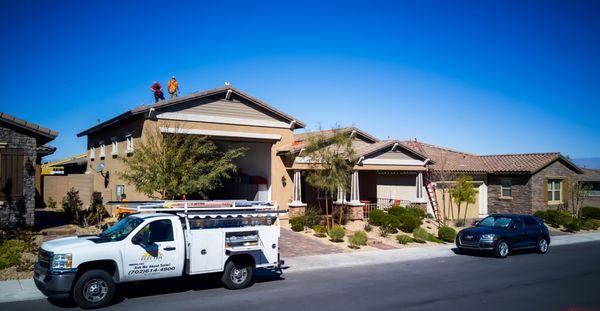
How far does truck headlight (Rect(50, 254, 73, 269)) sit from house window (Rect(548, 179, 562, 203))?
31.3 m

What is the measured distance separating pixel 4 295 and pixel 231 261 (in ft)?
16.6

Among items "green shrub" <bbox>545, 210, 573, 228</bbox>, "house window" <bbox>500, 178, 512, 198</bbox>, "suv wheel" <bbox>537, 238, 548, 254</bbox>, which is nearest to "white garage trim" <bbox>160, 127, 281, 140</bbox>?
"suv wheel" <bbox>537, 238, 548, 254</bbox>

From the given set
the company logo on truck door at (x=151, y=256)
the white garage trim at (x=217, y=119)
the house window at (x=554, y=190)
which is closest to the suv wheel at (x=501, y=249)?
the white garage trim at (x=217, y=119)

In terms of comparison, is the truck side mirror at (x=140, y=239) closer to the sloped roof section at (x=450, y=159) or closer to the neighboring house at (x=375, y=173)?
the neighboring house at (x=375, y=173)

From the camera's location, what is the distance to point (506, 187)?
3108 cm

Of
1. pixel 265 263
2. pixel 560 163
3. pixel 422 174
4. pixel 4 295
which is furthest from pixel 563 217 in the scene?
pixel 4 295

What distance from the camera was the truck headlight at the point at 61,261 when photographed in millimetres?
9055

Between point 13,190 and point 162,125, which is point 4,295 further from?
point 162,125

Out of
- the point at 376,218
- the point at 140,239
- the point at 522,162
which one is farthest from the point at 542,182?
the point at 140,239

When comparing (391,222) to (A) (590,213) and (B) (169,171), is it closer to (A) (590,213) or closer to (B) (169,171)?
(B) (169,171)

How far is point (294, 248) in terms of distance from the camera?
1758 cm

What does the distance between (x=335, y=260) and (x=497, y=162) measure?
21.6 meters

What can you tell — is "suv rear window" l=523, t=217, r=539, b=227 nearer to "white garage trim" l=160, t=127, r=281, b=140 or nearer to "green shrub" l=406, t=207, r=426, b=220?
"green shrub" l=406, t=207, r=426, b=220

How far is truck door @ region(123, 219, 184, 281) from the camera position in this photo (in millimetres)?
9883
